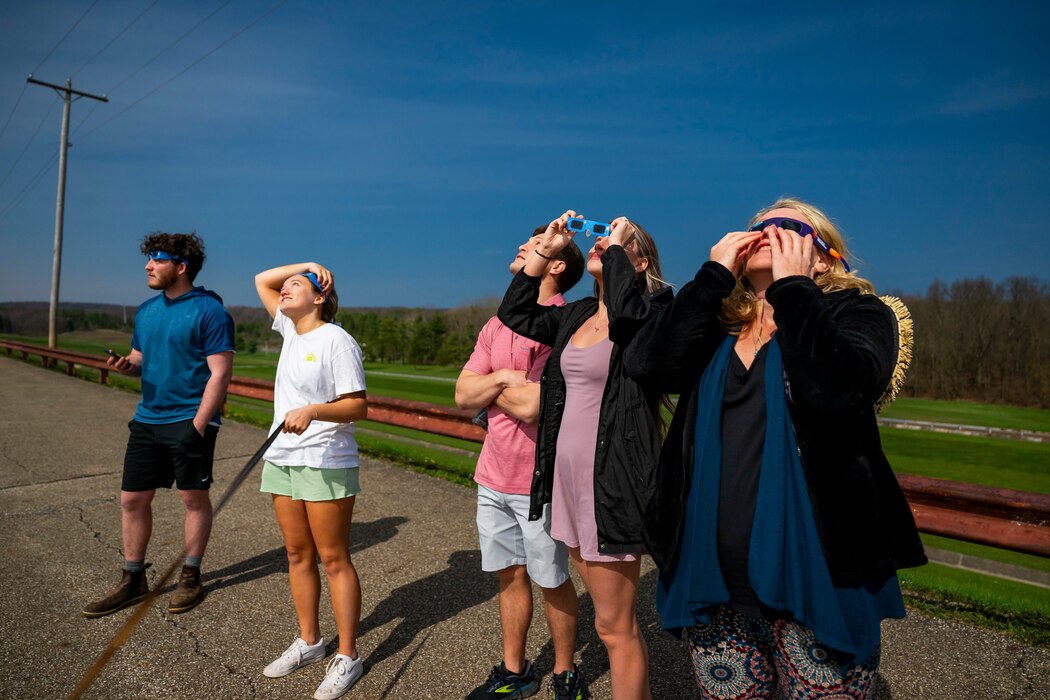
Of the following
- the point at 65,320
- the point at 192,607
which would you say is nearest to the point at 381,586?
the point at 192,607

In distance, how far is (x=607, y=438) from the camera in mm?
2537

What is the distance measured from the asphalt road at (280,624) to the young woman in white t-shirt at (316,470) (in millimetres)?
203

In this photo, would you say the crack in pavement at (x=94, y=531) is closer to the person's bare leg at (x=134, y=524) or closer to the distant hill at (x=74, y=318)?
the person's bare leg at (x=134, y=524)

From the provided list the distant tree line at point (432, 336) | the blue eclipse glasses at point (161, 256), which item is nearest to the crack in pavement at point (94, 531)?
the blue eclipse glasses at point (161, 256)

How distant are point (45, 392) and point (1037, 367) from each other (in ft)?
153

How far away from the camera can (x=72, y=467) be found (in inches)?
316

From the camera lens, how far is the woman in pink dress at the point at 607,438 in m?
2.47

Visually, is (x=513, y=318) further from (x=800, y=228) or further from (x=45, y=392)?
(x=45, y=392)

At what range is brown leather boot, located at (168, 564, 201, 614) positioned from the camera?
13.6ft

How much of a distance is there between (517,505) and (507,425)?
1.29ft

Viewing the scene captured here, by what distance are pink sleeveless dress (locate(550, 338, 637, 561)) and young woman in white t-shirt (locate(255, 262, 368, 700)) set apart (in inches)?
48.9

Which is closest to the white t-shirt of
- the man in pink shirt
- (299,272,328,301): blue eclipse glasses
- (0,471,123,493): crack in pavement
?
(299,272,328,301): blue eclipse glasses

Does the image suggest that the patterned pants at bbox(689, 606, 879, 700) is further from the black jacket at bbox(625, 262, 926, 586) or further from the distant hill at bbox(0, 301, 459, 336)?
the distant hill at bbox(0, 301, 459, 336)

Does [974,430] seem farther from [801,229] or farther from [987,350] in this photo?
[801,229]
